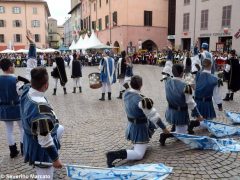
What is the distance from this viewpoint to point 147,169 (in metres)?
3.99

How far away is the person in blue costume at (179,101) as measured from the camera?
16.3 ft

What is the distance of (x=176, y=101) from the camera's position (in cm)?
516

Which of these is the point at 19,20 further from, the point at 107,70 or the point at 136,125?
the point at 136,125

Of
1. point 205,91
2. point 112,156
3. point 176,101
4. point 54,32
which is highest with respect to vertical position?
point 54,32

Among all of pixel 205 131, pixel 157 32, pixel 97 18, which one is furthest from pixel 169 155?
pixel 97 18

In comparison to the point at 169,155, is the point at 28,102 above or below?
above

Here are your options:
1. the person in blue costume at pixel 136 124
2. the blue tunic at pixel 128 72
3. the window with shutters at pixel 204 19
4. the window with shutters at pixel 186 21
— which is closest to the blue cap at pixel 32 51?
the person in blue costume at pixel 136 124

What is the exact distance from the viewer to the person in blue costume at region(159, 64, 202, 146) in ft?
16.3

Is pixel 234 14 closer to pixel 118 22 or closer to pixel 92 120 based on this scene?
pixel 118 22

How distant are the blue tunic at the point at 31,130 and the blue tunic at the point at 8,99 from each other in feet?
4.92

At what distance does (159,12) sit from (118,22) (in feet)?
18.4

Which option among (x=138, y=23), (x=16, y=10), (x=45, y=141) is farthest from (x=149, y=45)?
(x=45, y=141)

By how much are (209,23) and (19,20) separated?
4133 cm

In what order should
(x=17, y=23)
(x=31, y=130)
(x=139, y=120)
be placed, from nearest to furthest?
(x=31, y=130), (x=139, y=120), (x=17, y=23)
